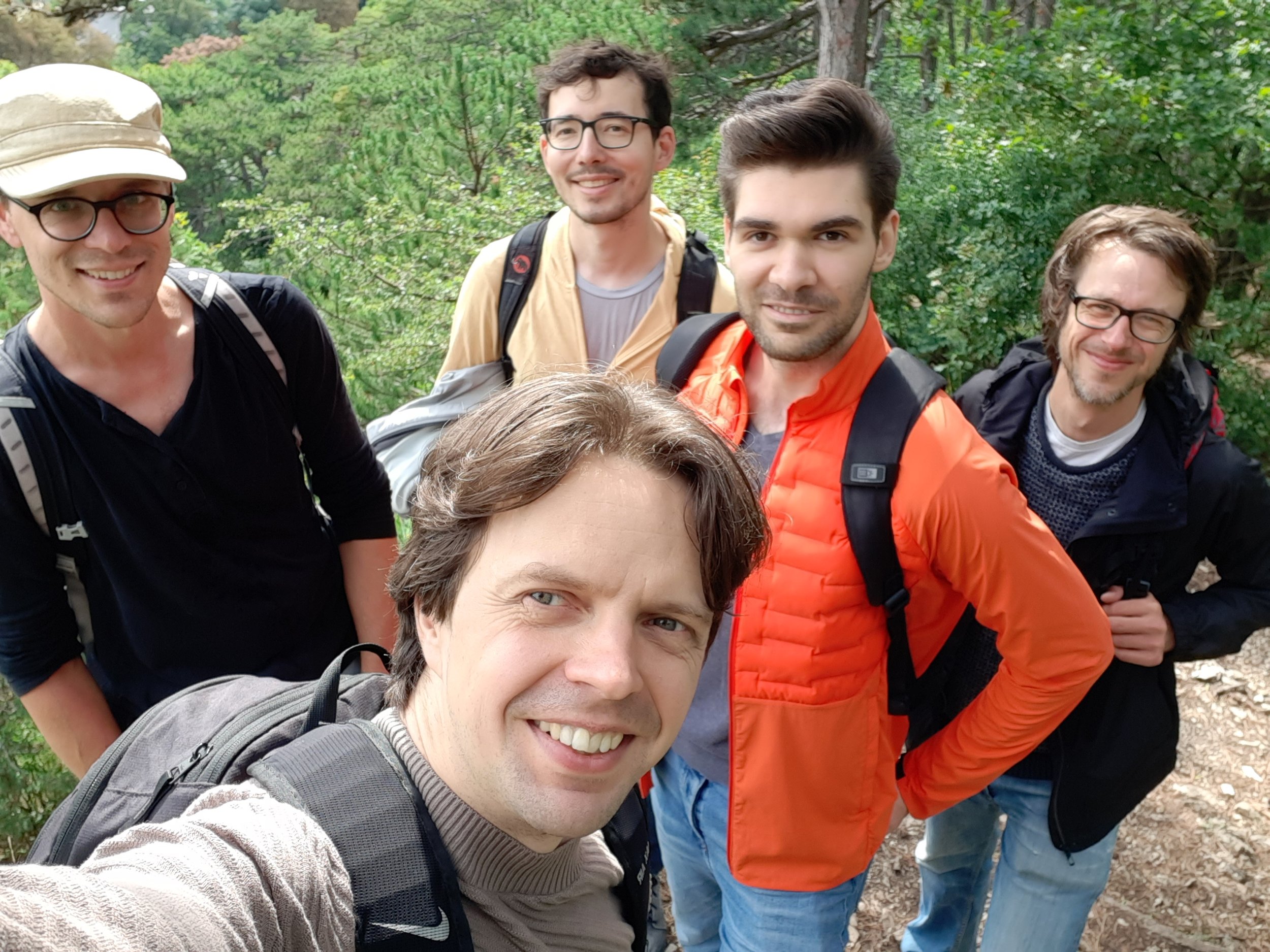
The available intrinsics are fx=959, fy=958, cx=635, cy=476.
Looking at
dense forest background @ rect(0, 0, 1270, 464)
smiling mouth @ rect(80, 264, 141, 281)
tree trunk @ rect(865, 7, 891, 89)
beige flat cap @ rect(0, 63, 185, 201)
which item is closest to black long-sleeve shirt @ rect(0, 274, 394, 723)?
smiling mouth @ rect(80, 264, 141, 281)

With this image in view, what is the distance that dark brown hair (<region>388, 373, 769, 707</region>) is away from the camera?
1100 mm

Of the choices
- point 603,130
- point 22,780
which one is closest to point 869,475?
point 603,130

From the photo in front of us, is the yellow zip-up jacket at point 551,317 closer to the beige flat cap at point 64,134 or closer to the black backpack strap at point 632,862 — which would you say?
the beige flat cap at point 64,134

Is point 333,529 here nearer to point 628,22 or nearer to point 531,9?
point 628,22

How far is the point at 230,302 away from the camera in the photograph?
1843 mm

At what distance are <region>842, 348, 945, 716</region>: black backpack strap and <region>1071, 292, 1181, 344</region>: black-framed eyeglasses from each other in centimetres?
46

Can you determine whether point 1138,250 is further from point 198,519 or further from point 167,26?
point 167,26

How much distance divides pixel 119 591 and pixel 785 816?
51.2 inches

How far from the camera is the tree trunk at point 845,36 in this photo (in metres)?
5.32

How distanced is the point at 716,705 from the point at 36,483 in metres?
1.28

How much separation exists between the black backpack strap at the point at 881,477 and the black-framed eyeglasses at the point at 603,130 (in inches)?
Result: 50.8

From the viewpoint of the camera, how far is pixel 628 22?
31.3ft

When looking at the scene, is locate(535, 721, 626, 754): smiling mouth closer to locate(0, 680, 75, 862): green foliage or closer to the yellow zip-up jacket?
the yellow zip-up jacket

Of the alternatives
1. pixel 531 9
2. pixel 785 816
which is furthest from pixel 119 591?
pixel 531 9
